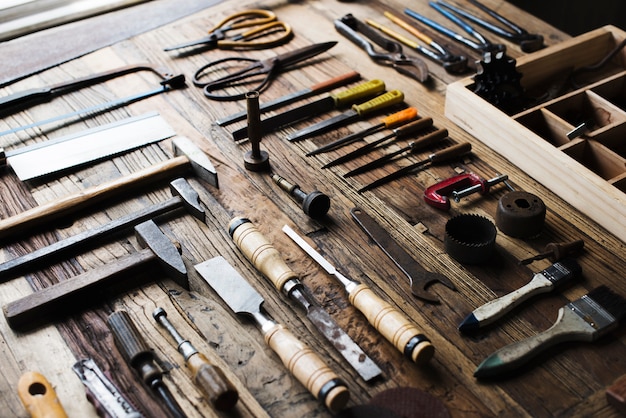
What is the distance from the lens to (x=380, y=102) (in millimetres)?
2480

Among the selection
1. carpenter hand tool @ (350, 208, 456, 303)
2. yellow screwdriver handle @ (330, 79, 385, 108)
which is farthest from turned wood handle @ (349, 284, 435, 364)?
yellow screwdriver handle @ (330, 79, 385, 108)

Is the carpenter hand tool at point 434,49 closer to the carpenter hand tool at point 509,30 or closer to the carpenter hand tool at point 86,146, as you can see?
the carpenter hand tool at point 509,30

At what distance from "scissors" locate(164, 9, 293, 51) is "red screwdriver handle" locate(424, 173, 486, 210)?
1103mm

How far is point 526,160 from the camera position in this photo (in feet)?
7.18

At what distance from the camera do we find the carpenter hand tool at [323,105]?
241 centimetres

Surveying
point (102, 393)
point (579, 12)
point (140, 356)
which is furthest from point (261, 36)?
point (579, 12)

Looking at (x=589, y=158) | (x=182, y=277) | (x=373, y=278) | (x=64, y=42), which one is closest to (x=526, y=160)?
(x=589, y=158)

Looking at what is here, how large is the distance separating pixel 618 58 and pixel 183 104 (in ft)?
5.39

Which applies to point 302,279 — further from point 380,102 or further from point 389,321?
point 380,102

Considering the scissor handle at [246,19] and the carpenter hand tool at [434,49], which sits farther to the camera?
the scissor handle at [246,19]

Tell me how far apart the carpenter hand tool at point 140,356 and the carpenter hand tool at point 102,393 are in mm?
63

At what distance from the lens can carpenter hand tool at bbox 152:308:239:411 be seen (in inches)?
58.9

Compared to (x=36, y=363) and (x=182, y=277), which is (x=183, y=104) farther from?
(x=36, y=363)

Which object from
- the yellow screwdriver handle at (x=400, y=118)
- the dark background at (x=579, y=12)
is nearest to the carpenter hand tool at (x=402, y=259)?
the yellow screwdriver handle at (x=400, y=118)
